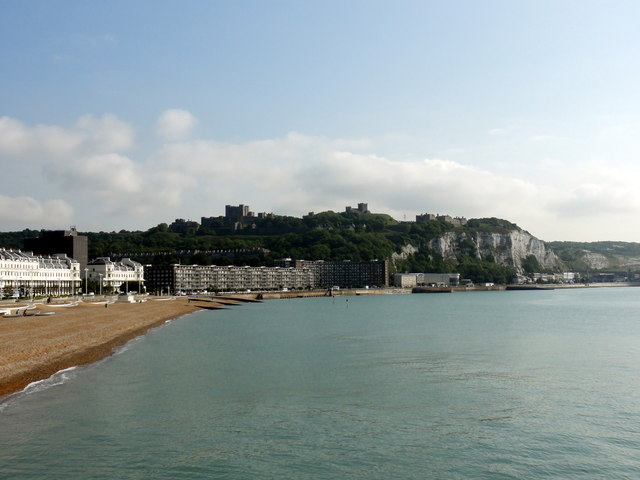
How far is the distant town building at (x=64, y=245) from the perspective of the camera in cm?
16638

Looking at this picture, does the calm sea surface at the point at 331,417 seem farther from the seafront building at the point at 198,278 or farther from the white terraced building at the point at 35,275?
the seafront building at the point at 198,278

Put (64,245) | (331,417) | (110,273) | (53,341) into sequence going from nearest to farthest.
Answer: (331,417) < (53,341) < (110,273) < (64,245)

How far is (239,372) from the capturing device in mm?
31344

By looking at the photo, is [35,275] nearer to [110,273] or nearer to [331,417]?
[110,273]

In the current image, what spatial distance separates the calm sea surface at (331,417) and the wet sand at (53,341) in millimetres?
1478

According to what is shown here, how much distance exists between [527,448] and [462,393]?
7.22m

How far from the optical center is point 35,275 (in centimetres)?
12538

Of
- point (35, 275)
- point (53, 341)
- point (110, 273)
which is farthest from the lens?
point (110, 273)

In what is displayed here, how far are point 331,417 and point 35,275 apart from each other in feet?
387

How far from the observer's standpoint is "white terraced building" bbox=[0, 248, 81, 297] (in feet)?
379

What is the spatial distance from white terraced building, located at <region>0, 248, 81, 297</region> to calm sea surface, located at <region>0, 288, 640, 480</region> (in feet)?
286

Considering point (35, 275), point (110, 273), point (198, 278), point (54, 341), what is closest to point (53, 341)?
point (54, 341)

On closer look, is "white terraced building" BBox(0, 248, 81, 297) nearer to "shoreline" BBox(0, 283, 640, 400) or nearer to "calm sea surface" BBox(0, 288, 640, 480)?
"shoreline" BBox(0, 283, 640, 400)

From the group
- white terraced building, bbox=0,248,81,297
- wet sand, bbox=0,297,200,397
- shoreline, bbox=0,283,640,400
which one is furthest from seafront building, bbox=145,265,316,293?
wet sand, bbox=0,297,200,397
